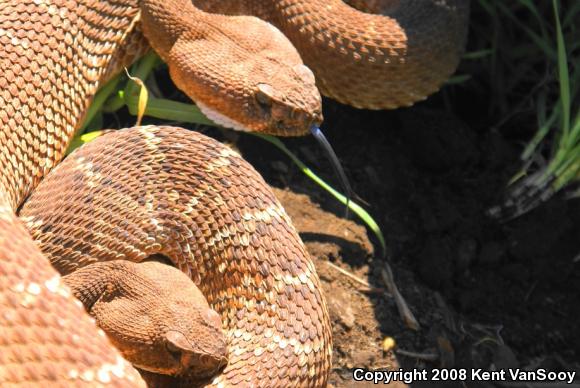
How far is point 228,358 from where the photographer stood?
11.9ft

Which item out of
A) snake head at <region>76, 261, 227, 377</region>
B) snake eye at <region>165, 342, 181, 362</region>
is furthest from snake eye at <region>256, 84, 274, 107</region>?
snake eye at <region>165, 342, 181, 362</region>

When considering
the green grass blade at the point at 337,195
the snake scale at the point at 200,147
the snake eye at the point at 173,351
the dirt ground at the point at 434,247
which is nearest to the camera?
the snake eye at the point at 173,351

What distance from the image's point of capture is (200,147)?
4176mm

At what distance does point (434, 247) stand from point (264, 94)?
1252 millimetres

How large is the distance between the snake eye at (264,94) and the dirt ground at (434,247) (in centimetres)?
32

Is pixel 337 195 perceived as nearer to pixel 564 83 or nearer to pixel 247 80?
pixel 247 80

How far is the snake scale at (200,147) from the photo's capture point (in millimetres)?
3568

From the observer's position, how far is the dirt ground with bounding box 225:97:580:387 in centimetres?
425

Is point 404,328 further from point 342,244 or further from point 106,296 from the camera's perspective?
point 106,296

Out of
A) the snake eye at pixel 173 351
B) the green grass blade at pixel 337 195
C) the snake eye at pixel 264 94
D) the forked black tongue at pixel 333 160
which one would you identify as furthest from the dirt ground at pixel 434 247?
the snake eye at pixel 173 351

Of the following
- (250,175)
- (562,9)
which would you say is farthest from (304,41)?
(562,9)

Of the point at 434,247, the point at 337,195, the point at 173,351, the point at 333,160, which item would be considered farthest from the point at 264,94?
the point at 173,351

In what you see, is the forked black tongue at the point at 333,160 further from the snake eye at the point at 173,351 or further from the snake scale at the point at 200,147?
the snake eye at the point at 173,351

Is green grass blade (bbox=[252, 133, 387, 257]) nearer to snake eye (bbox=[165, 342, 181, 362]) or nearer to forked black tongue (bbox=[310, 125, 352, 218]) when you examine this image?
forked black tongue (bbox=[310, 125, 352, 218])
